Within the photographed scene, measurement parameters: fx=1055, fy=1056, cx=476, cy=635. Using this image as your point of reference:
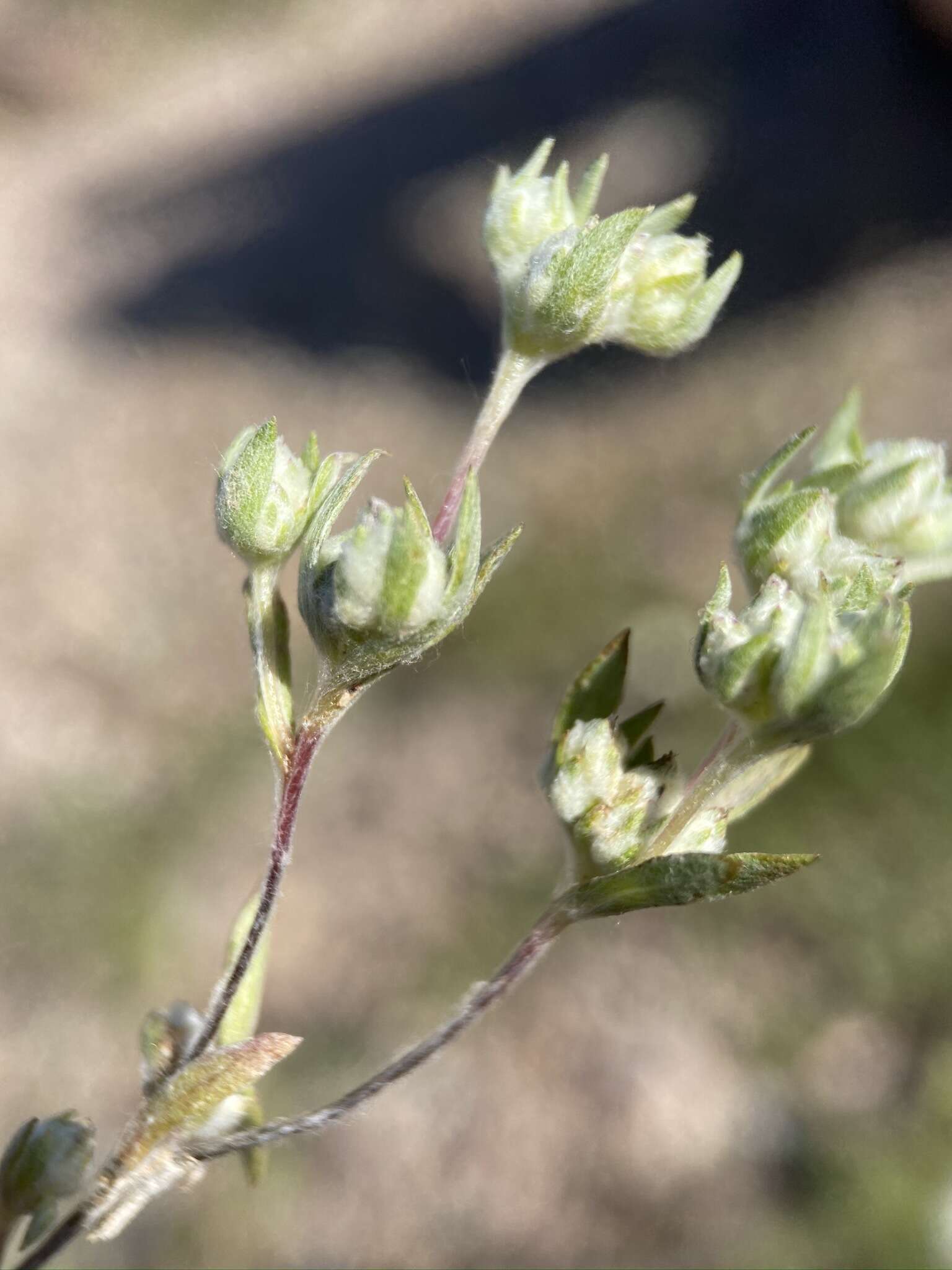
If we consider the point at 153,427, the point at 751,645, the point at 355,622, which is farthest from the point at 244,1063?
the point at 153,427

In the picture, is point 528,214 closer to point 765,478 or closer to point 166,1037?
point 765,478

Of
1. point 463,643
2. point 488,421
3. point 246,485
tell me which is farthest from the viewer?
point 463,643

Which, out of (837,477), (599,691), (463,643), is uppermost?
(463,643)

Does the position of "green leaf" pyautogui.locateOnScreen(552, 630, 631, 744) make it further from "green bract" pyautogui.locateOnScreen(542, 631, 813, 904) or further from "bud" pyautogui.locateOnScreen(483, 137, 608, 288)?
"bud" pyautogui.locateOnScreen(483, 137, 608, 288)

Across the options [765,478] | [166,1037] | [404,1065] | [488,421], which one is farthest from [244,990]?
[765,478]

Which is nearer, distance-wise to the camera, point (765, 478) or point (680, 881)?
point (680, 881)

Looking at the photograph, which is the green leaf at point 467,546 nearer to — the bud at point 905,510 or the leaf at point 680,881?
the leaf at point 680,881

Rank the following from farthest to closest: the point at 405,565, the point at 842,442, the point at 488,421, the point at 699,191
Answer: the point at 699,191, the point at 842,442, the point at 488,421, the point at 405,565

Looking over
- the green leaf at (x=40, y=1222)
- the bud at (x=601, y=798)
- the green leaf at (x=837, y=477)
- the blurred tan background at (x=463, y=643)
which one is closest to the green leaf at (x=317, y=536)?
the bud at (x=601, y=798)

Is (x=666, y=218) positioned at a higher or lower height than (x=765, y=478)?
higher
